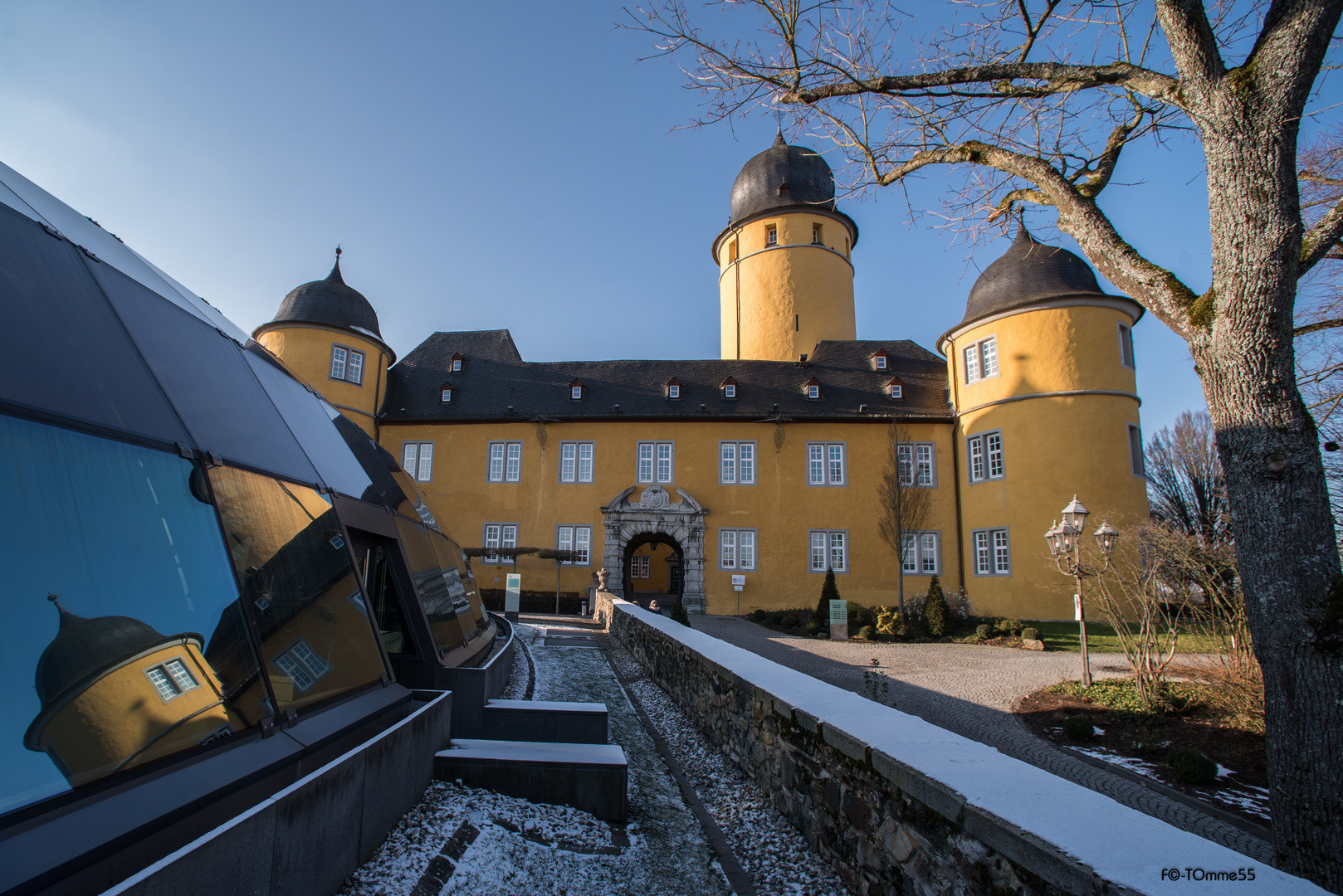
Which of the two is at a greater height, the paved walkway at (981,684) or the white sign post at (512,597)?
the white sign post at (512,597)

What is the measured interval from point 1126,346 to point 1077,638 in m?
11.8

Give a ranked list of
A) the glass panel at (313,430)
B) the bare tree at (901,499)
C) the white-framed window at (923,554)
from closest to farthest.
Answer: the glass panel at (313,430) → the bare tree at (901,499) → the white-framed window at (923,554)

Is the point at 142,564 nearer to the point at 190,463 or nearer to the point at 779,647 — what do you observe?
the point at 190,463

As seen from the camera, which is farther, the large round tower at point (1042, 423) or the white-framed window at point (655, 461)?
the white-framed window at point (655, 461)

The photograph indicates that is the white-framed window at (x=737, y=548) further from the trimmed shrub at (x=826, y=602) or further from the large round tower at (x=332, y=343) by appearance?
the large round tower at (x=332, y=343)

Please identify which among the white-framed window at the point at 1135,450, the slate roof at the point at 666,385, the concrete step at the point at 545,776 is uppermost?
the slate roof at the point at 666,385

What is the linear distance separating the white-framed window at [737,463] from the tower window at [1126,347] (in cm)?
1318

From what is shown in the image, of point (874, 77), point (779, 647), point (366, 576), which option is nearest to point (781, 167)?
point (779, 647)

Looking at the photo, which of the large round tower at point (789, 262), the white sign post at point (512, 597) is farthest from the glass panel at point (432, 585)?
the large round tower at point (789, 262)

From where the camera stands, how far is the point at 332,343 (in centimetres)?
2983

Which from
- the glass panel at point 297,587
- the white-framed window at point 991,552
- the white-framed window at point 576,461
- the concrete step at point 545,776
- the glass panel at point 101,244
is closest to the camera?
the glass panel at point 297,587

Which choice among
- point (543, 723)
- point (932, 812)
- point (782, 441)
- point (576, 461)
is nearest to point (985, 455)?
point (782, 441)

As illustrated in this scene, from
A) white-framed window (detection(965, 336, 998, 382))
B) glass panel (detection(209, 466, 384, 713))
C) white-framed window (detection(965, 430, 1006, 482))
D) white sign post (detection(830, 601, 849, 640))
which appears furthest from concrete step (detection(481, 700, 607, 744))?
white-framed window (detection(965, 336, 998, 382))

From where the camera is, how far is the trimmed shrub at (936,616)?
1988 centimetres
